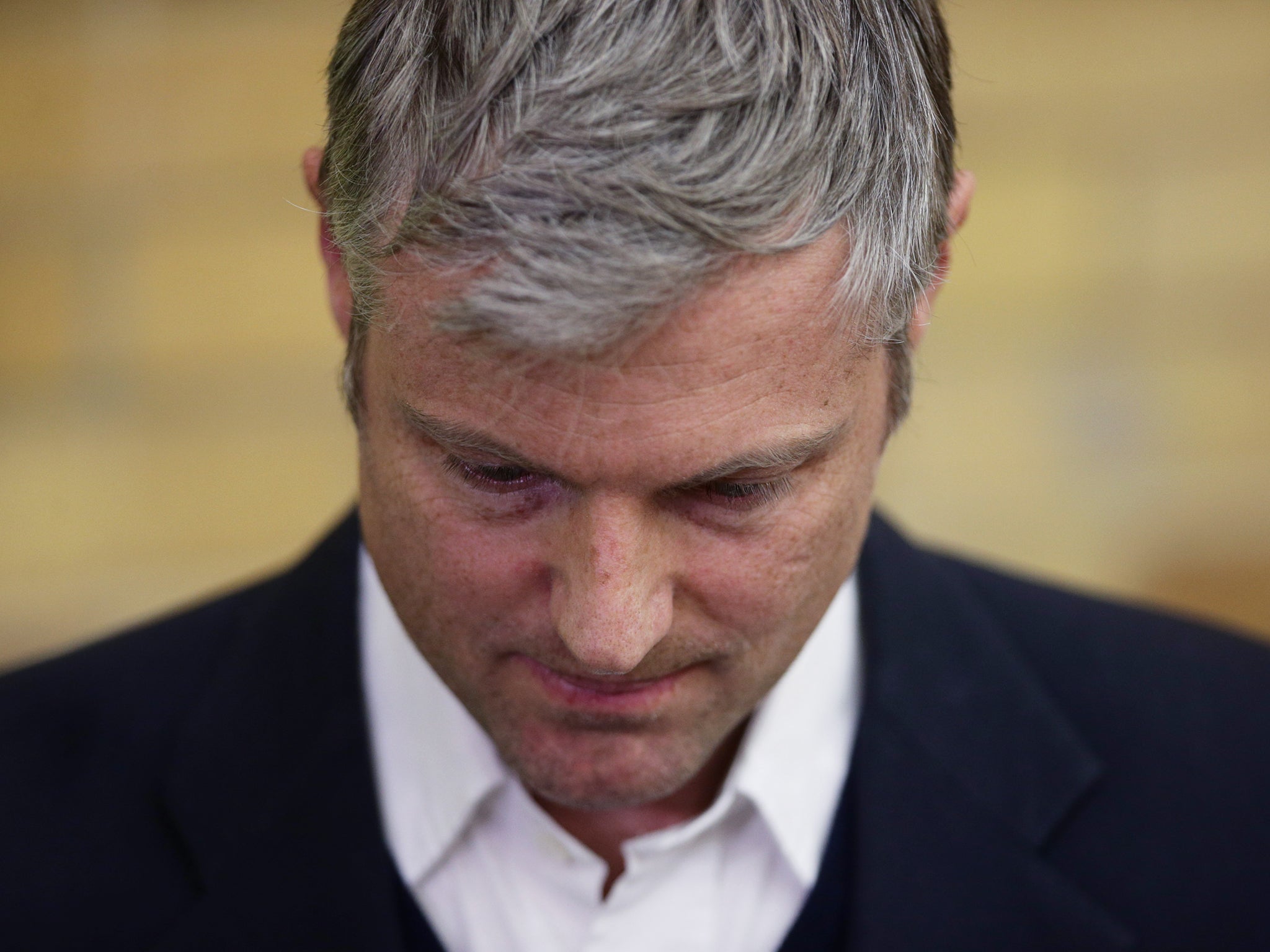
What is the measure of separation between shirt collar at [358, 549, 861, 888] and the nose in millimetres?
431

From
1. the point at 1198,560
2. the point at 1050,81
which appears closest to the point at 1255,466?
the point at 1198,560

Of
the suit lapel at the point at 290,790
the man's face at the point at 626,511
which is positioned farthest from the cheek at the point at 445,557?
the suit lapel at the point at 290,790

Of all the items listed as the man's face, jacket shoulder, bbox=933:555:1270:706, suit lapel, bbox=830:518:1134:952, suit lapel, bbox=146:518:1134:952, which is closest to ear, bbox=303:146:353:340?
the man's face

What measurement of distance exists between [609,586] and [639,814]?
2.05 ft

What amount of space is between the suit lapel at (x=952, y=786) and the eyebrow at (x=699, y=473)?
651mm

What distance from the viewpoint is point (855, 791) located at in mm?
1943

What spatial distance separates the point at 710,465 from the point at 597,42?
45 centimetres

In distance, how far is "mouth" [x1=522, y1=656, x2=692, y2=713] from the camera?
5.25ft

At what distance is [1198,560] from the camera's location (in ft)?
14.7

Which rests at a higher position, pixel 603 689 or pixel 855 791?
pixel 603 689

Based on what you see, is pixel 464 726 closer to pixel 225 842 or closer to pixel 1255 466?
pixel 225 842

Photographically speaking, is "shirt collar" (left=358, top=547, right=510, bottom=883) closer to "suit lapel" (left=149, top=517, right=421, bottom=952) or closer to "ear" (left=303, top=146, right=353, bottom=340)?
"suit lapel" (left=149, top=517, right=421, bottom=952)

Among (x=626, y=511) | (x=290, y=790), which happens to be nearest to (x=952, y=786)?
(x=626, y=511)

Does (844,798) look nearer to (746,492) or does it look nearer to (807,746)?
(807,746)
